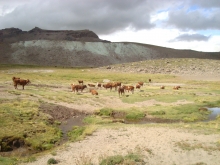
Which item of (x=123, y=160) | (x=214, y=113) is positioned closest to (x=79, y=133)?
(x=123, y=160)

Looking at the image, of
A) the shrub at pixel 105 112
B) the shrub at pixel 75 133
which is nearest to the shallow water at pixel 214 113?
the shrub at pixel 105 112

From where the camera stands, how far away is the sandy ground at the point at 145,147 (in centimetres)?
1301

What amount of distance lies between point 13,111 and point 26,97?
6425mm

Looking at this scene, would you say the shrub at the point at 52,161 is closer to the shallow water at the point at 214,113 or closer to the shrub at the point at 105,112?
the shrub at the point at 105,112

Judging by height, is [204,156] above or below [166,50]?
below

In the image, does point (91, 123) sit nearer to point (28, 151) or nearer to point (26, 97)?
point (28, 151)

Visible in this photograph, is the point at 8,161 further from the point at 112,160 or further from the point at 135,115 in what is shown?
the point at 135,115

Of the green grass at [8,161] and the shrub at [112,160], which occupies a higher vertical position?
the shrub at [112,160]

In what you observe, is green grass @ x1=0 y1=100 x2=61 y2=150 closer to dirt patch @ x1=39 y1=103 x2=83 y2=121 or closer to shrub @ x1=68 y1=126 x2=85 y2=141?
shrub @ x1=68 y1=126 x2=85 y2=141

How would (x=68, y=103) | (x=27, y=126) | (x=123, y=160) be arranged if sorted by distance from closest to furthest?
1. (x=123, y=160)
2. (x=27, y=126)
3. (x=68, y=103)

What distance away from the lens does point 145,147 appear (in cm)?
1467

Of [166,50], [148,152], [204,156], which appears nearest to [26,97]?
[148,152]

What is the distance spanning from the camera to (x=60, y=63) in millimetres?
137625

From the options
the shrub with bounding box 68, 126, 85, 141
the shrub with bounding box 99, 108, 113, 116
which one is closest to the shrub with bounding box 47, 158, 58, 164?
the shrub with bounding box 68, 126, 85, 141
